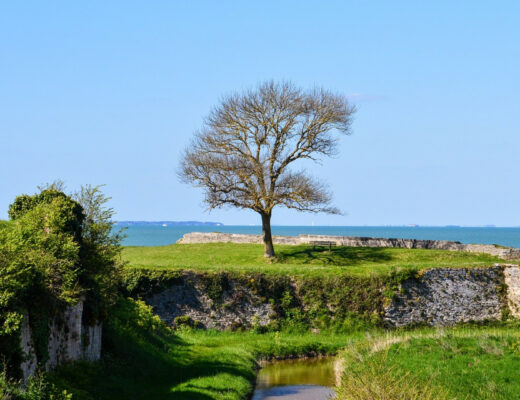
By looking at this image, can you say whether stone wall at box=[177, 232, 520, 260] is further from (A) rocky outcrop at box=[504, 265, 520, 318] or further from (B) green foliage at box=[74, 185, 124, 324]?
(B) green foliage at box=[74, 185, 124, 324]

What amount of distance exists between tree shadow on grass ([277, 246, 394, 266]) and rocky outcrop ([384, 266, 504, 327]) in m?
11.8

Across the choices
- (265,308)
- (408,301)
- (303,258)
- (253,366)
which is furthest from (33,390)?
(303,258)

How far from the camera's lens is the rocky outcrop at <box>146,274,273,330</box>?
4628cm

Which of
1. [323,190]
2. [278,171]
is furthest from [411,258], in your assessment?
[278,171]

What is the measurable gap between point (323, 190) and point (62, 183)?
3715 cm

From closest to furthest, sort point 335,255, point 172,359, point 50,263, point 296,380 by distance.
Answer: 1. point 50,263
2. point 172,359
3. point 296,380
4. point 335,255

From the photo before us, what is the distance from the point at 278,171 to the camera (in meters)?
65.1

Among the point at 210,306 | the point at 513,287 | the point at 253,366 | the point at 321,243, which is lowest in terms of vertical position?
the point at 253,366

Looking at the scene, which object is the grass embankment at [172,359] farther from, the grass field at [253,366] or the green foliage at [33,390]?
the green foliage at [33,390]

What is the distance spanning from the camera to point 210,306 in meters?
46.8

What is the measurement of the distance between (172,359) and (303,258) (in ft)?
95.3

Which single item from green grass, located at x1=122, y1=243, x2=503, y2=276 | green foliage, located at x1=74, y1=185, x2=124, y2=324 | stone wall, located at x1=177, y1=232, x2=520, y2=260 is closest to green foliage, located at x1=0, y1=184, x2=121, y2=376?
green foliage, located at x1=74, y1=185, x2=124, y2=324

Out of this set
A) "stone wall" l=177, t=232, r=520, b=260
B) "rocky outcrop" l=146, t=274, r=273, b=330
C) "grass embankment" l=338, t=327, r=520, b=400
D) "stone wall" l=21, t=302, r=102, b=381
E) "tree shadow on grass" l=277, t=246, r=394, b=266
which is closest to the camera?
"grass embankment" l=338, t=327, r=520, b=400

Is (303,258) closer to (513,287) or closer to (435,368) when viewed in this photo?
(513,287)
